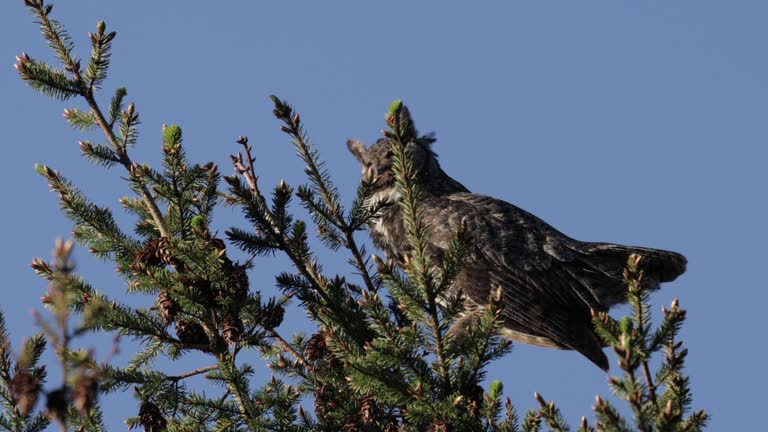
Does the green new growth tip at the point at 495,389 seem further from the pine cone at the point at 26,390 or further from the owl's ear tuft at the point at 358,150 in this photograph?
the owl's ear tuft at the point at 358,150

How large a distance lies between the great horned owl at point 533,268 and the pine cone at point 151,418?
239 cm

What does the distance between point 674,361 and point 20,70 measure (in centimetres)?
293

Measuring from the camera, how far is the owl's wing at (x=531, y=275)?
6098 mm

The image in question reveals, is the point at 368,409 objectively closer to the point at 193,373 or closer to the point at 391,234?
the point at 193,373

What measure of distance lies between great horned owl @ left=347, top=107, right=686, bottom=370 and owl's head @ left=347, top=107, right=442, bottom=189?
427 mm

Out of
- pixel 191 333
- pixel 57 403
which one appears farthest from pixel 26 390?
pixel 191 333

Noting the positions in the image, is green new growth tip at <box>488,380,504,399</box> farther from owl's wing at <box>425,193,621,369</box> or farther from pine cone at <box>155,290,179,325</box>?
owl's wing at <box>425,193,621,369</box>

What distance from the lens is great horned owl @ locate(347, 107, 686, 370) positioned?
605 centimetres

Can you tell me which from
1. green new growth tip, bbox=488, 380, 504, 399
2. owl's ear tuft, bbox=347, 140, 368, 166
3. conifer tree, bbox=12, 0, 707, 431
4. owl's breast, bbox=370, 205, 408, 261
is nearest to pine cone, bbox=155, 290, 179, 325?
conifer tree, bbox=12, 0, 707, 431

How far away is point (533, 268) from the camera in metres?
6.32

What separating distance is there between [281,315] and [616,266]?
2.88 meters

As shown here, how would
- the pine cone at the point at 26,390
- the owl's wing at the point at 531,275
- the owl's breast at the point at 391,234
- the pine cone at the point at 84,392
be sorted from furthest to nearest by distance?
the owl's breast at the point at 391,234, the owl's wing at the point at 531,275, the pine cone at the point at 26,390, the pine cone at the point at 84,392

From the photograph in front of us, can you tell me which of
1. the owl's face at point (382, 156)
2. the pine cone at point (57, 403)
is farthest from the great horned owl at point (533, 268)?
the pine cone at point (57, 403)

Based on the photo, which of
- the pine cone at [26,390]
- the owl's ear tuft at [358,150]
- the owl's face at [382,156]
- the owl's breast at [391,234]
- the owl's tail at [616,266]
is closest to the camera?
the pine cone at [26,390]
